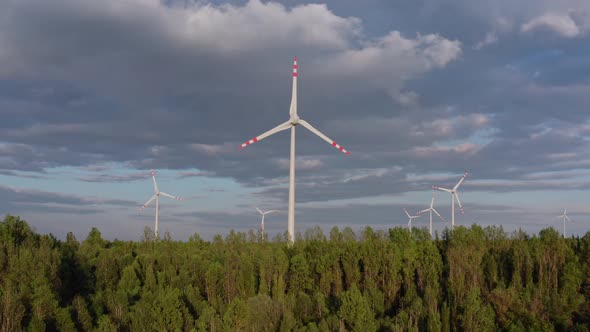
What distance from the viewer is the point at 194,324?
159 ft

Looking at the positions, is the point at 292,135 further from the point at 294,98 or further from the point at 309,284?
the point at 309,284

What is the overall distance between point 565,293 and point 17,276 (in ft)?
163

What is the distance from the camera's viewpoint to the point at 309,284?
208 feet

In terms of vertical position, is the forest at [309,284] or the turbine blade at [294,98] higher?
the turbine blade at [294,98]

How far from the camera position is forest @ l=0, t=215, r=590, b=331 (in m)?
46.5

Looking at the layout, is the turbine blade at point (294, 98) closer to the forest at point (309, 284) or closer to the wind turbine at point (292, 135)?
the wind turbine at point (292, 135)

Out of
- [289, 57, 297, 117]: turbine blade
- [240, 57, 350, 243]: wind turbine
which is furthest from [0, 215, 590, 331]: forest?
[289, 57, 297, 117]: turbine blade

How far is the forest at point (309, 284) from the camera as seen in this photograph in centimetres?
4647

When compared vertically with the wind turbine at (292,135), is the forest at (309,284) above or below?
below

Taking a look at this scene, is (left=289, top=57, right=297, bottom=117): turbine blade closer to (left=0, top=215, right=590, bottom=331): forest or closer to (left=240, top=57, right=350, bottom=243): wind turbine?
(left=240, top=57, right=350, bottom=243): wind turbine

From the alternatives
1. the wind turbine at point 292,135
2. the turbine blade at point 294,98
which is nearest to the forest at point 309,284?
the wind turbine at point 292,135

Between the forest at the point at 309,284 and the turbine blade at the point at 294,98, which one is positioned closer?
the forest at the point at 309,284

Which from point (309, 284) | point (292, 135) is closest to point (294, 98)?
point (292, 135)

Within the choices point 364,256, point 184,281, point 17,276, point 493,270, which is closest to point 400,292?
point 364,256
